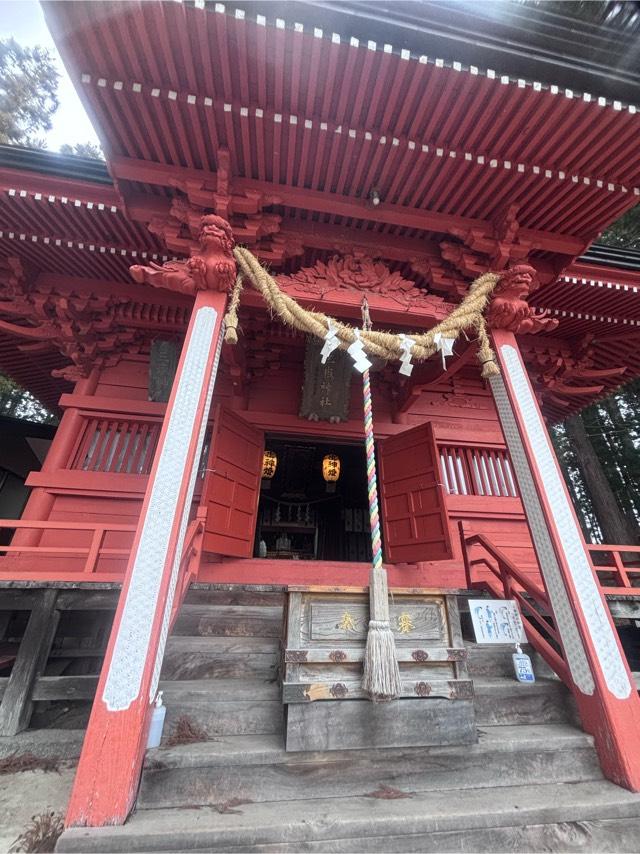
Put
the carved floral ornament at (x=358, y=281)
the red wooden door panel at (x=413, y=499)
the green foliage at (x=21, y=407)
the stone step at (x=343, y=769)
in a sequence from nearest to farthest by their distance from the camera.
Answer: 1. the stone step at (x=343, y=769)
2. the carved floral ornament at (x=358, y=281)
3. the red wooden door panel at (x=413, y=499)
4. the green foliage at (x=21, y=407)

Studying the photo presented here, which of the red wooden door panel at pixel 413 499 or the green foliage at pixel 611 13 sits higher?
the green foliage at pixel 611 13

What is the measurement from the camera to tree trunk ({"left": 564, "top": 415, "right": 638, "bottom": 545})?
1021cm

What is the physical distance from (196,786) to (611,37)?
6005 mm

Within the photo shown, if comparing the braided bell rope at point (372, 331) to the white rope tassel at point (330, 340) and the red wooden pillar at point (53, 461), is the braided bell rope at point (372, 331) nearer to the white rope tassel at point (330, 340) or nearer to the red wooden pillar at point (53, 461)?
the white rope tassel at point (330, 340)

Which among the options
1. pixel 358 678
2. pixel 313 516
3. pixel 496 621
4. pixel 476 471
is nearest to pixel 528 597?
pixel 496 621

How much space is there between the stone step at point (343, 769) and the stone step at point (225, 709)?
3.4 inches

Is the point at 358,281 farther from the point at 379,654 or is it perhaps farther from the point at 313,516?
the point at 313,516

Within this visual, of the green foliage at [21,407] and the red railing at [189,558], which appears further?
the green foliage at [21,407]

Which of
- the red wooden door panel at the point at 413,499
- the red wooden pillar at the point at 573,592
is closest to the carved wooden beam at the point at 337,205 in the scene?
the red wooden pillar at the point at 573,592

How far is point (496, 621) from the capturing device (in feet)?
10.0

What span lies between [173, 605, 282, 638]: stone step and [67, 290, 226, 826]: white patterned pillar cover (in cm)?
102

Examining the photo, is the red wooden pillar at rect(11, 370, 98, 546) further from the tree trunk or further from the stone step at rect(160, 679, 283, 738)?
the tree trunk

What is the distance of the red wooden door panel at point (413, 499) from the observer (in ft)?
15.9

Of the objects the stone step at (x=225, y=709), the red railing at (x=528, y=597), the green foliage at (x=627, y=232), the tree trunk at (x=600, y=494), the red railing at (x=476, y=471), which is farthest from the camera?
the tree trunk at (x=600, y=494)
